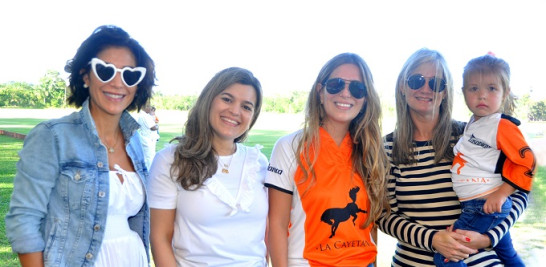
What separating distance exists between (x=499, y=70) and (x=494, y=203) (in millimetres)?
711

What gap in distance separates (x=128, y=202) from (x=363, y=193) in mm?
1155

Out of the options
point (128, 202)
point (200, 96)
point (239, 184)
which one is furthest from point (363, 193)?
point (128, 202)

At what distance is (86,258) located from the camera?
185 cm

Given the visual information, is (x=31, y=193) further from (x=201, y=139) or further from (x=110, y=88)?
(x=201, y=139)

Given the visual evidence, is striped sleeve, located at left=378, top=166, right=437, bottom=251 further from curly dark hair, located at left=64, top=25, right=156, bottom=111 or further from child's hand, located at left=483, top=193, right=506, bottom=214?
curly dark hair, located at left=64, top=25, right=156, bottom=111

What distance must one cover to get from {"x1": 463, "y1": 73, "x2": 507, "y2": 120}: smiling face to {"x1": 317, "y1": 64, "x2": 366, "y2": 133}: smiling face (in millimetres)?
593

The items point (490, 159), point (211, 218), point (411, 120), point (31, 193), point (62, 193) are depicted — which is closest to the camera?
point (31, 193)

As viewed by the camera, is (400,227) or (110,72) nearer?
(110,72)

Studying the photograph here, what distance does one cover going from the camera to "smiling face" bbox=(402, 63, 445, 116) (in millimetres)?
2338

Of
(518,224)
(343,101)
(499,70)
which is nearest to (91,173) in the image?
(343,101)

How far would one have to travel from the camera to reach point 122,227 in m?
2.00

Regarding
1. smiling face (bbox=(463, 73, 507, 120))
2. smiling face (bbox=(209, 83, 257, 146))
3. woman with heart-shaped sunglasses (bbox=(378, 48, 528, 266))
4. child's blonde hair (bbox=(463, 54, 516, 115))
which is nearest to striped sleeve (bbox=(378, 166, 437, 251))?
woman with heart-shaped sunglasses (bbox=(378, 48, 528, 266))

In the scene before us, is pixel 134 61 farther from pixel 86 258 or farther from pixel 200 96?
pixel 86 258

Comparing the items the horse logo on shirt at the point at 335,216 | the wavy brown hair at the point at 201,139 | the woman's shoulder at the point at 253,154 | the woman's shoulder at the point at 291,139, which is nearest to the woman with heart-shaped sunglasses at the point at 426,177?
the horse logo on shirt at the point at 335,216
